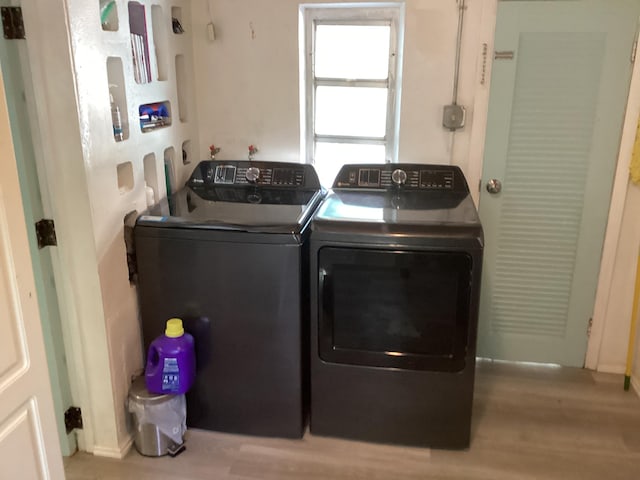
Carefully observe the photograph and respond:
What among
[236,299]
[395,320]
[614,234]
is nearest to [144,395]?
[236,299]

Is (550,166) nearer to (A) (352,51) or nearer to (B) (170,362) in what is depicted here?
(A) (352,51)

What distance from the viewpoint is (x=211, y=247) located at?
2230 millimetres

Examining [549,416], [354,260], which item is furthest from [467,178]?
[549,416]

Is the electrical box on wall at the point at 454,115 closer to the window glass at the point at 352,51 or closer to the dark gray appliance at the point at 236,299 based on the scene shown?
the window glass at the point at 352,51

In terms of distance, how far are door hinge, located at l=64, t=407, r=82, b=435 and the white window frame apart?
5.18 ft

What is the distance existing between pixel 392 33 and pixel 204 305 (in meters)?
1.61

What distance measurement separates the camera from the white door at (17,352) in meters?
1.30

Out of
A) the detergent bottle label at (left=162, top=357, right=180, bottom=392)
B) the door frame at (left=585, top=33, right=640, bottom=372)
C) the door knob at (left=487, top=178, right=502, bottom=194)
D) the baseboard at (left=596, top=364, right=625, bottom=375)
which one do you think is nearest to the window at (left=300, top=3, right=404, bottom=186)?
the door knob at (left=487, top=178, right=502, bottom=194)

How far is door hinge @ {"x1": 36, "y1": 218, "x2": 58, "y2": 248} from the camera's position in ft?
6.68

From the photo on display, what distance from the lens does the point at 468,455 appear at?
2338 millimetres

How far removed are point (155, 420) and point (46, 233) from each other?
33.5 inches

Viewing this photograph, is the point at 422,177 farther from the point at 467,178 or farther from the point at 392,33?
the point at 392,33

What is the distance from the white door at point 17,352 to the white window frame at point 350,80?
68.8 inches

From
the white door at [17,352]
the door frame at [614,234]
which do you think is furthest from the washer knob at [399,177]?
the white door at [17,352]
